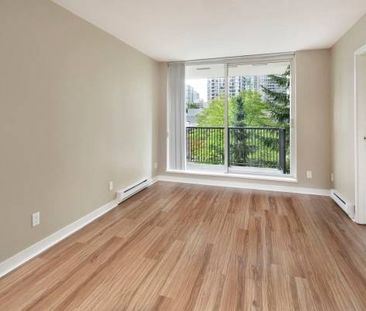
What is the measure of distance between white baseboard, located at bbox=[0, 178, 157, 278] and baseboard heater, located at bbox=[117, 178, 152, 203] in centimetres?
19

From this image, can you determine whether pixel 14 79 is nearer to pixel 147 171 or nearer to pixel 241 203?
pixel 147 171

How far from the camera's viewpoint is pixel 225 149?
477 cm

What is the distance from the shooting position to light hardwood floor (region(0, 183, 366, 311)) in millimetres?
1656

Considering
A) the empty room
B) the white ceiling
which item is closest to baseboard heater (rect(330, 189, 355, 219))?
the empty room

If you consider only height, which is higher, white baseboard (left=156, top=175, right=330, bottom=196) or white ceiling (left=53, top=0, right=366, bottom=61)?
white ceiling (left=53, top=0, right=366, bottom=61)

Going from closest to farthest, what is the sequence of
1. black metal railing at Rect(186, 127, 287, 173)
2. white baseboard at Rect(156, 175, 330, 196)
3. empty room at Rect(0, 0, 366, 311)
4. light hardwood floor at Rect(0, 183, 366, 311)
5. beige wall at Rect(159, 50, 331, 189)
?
light hardwood floor at Rect(0, 183, 366, 311) < empty room at Rect(0, 0, 366, 311) < beige wall at Rect(159, 50, 331, 189) < white baseboard at Rect(156, 175, 330, 196) < black metal railing at Rect(186, 127, 287, 173)

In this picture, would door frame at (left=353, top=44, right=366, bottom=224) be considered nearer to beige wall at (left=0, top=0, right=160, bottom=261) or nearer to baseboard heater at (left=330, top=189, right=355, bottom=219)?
baseboard heater at (left=330, top=189, right=355, bottom=219)

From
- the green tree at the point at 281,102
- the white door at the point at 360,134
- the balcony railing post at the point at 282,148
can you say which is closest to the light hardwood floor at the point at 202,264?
the white door at the point at 360,134

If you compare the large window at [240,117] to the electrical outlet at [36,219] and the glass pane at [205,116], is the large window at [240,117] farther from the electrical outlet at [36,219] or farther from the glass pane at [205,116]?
the electrical outlet at [36,219]

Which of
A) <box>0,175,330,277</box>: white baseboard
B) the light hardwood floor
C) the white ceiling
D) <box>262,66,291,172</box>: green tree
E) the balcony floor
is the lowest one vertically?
the light hardwood floor

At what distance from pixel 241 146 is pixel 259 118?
644 mm

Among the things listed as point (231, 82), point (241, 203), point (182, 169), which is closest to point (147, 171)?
point (182, 169)

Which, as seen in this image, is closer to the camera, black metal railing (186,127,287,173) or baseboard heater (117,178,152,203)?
baseboard heater (117,178,152,203)

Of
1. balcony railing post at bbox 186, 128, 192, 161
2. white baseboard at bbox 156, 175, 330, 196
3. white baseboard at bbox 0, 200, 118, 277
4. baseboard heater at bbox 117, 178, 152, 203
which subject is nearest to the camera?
white baseboard at bbox 0, 200, 118, 277
